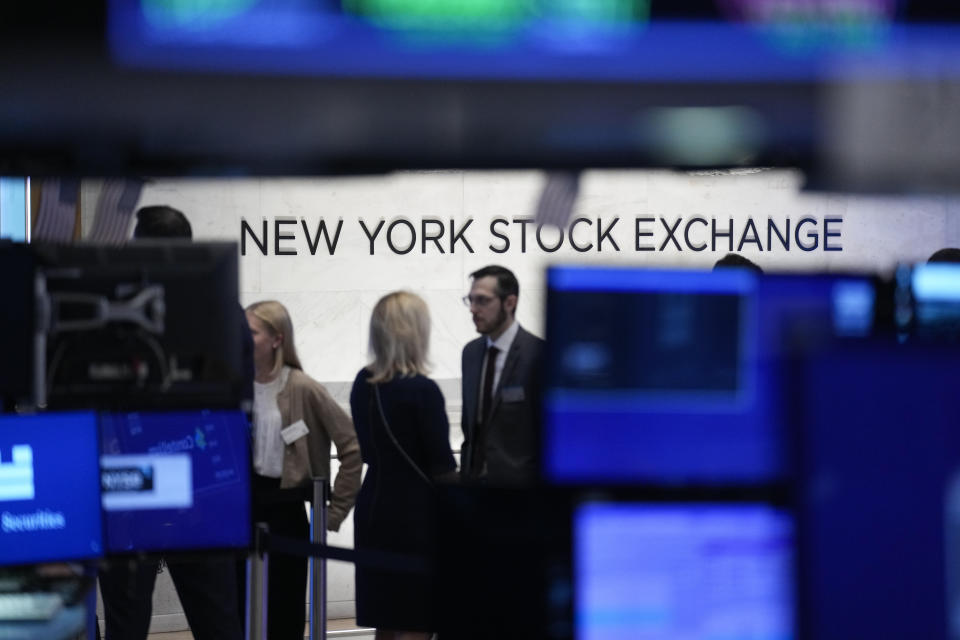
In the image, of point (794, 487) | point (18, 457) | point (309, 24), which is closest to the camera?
point (794, 487)

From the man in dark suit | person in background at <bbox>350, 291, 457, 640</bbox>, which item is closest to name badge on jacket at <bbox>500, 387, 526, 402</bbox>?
the man in dark suit

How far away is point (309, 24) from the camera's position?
1740 mm


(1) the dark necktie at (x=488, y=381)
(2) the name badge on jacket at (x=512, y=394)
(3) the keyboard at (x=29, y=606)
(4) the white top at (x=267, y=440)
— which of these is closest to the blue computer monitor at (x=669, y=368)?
(3) the keyboard at (x=29, y=606)

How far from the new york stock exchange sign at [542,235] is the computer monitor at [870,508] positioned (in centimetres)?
471

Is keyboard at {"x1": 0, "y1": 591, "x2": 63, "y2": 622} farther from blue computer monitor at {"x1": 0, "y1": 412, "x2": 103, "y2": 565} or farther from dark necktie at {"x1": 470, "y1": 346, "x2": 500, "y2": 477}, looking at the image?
dark necktie at {"x1": 470, "y1": 346, "x2": 500, "y2": 477}

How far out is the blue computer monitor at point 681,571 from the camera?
172cm

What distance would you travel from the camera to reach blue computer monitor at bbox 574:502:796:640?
1717mm

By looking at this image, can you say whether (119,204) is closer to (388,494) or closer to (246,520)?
(388,494)

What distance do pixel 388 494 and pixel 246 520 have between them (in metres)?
0.92

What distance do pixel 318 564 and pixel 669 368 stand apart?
218cm

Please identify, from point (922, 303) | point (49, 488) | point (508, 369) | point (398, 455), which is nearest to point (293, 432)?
point (398, 455)

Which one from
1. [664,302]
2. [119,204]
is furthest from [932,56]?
[119,204]

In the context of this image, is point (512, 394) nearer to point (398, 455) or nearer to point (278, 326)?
point (398, 455)

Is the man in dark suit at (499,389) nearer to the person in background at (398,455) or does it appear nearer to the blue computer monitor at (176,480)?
the person in background at (398,455)
